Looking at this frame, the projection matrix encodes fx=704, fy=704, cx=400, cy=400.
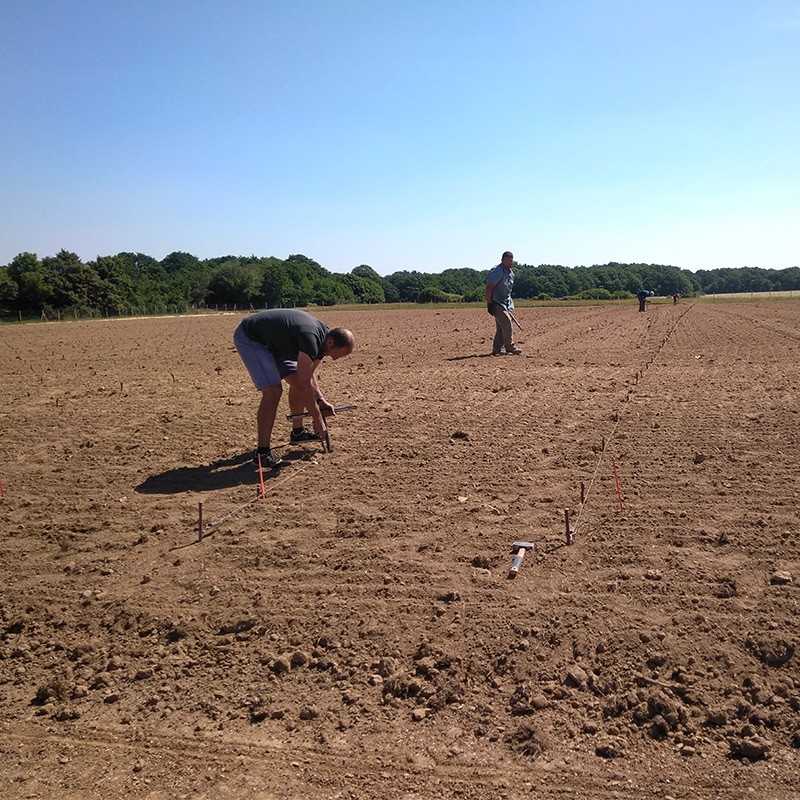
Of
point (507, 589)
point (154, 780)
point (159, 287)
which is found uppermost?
point (159, 287)

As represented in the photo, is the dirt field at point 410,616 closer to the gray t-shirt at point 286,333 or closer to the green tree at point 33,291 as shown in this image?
the gray t-shirt at point 286,333

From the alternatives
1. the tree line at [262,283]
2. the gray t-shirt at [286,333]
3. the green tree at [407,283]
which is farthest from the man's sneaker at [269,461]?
the green tree at [407,283]

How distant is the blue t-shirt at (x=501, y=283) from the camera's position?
15383 millimetres

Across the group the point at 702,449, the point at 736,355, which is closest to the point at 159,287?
the point at 736,355

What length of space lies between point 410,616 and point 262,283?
10451cm

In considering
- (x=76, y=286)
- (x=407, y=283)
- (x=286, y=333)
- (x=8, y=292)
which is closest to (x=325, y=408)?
(x=286, y=333)

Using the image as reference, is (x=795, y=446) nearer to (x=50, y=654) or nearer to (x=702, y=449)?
(x=702, y=449)

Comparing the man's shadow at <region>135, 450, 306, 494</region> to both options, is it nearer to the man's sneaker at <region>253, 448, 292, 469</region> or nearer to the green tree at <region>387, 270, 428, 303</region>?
Result: the man's sneaker at <region>253, 448, 292, 469</region>

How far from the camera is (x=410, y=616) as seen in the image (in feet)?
12.6

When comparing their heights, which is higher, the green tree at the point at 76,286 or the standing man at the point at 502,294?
the green tree at the point at 76,286

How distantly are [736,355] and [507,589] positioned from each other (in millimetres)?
12293

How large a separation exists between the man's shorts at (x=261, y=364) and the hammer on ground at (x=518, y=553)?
10.3 ft

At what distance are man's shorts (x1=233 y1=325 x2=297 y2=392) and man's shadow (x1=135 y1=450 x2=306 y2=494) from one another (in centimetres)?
80

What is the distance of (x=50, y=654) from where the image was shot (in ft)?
12.3
